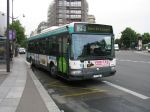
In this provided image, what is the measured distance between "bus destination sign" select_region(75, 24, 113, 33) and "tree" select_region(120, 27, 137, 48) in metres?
146

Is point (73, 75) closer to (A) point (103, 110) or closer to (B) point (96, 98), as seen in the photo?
(B) point (96, 98)

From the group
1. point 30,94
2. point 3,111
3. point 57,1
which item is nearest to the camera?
point 3,111

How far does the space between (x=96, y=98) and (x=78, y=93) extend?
1.50 m

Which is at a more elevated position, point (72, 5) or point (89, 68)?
point (72, 5)

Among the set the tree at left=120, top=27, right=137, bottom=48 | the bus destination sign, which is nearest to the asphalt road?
the bus destination sign

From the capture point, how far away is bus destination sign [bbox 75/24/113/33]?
1371 cm

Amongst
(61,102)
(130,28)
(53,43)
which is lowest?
(61,102)

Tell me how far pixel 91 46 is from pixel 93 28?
865 millimetres

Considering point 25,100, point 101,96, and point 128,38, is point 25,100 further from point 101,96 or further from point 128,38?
point 128,38

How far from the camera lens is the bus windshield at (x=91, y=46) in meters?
13.5

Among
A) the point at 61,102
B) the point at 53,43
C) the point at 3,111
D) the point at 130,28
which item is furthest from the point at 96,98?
the point at 130,28

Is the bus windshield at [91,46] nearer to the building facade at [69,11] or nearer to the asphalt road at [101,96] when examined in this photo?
the asphalt road at [101,96]

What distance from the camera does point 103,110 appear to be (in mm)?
8953

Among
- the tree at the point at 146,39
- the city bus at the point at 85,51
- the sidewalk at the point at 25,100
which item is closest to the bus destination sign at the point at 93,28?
the city bus at the point at 85,51
